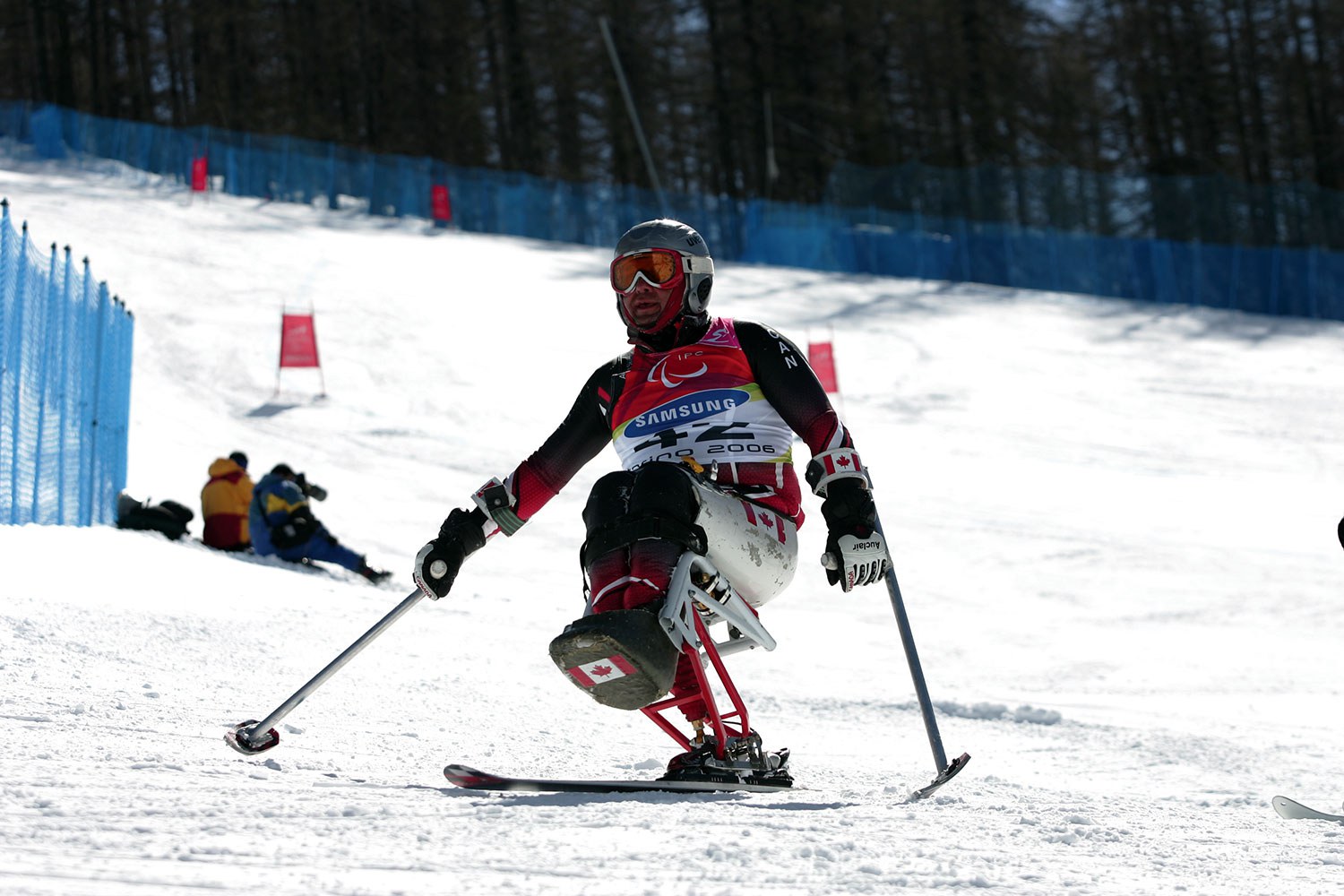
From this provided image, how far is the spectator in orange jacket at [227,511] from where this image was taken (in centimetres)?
1016

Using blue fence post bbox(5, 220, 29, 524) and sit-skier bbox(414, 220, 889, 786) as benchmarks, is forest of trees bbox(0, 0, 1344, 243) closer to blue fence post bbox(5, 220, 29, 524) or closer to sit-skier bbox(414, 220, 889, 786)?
blue fence post bbox(5, 220, 29, 524)

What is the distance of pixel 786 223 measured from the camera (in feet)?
105

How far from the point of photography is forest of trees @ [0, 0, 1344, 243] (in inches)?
1571

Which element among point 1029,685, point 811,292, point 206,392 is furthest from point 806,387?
point 811,292

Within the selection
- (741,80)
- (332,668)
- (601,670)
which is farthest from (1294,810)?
(741,80)

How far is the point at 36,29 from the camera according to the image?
40.8 m

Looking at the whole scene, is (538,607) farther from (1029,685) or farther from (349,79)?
(349,79)

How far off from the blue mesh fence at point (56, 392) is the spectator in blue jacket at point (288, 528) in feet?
3.68

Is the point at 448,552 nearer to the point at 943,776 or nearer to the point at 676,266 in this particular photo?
the point at 676,266

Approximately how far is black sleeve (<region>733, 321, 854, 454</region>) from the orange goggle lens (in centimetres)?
24

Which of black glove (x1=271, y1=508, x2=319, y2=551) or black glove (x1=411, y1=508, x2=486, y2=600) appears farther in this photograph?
black glove (x1=271, y1=508, x2=319, y2=551)

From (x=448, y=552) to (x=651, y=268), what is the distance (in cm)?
103

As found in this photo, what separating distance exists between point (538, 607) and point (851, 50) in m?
37.3

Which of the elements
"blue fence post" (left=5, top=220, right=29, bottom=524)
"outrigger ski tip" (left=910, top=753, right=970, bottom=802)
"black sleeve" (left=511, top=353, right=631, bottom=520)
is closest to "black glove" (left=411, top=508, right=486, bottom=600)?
"black sleeve" (left=511, top=353, right=631, bottom=520)
